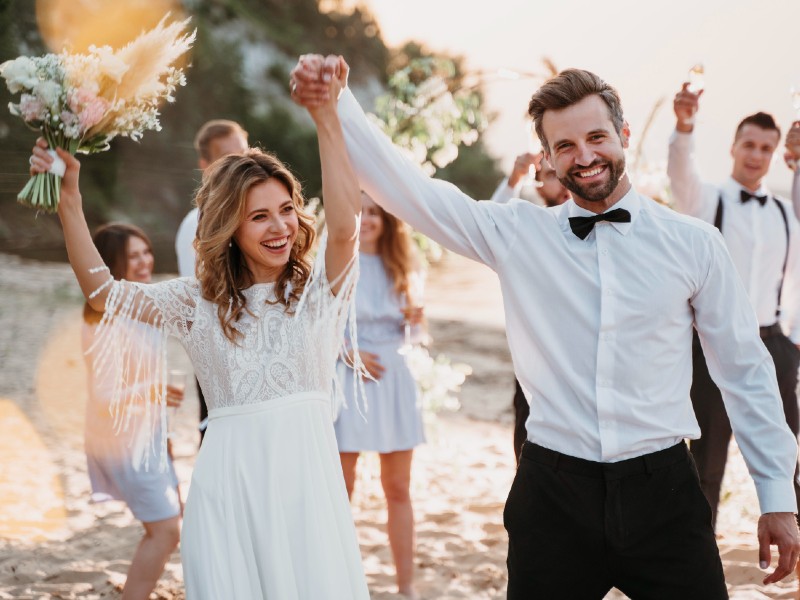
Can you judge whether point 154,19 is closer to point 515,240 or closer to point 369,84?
point 369,84

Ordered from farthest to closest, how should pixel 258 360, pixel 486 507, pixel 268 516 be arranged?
pixel 486 507 → pixel 258 360 → pixel 268 516

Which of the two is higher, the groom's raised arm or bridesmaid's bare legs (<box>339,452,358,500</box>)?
the groom's raised arm

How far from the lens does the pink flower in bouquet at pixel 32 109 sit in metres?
2.45

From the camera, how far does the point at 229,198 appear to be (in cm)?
260

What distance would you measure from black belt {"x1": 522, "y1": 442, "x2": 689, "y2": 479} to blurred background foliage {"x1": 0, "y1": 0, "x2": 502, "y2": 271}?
49.1 feet

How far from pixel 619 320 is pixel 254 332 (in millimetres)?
1072

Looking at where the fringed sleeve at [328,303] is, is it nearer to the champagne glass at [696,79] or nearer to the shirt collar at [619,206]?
the shirt collar at [619,206]

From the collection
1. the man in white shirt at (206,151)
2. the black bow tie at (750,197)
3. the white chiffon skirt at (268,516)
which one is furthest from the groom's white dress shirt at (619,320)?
the man in white shirt at (206,151)

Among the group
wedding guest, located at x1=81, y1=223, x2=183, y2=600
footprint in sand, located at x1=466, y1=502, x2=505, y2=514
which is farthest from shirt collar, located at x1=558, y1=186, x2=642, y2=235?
footprint in sand, located at x1=466, y1=502, x2=505, y2=514

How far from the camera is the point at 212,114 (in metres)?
25.5

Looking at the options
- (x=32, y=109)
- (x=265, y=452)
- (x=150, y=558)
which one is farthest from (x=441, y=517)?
(x=32, y=109)

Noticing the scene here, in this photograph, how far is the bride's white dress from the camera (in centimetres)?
240

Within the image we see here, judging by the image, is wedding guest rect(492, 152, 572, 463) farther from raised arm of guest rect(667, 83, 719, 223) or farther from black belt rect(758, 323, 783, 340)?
black belt rect(758, 323, 783, 340)

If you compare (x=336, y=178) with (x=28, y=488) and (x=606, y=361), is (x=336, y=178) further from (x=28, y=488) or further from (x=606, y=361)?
(x=28, y=488)
